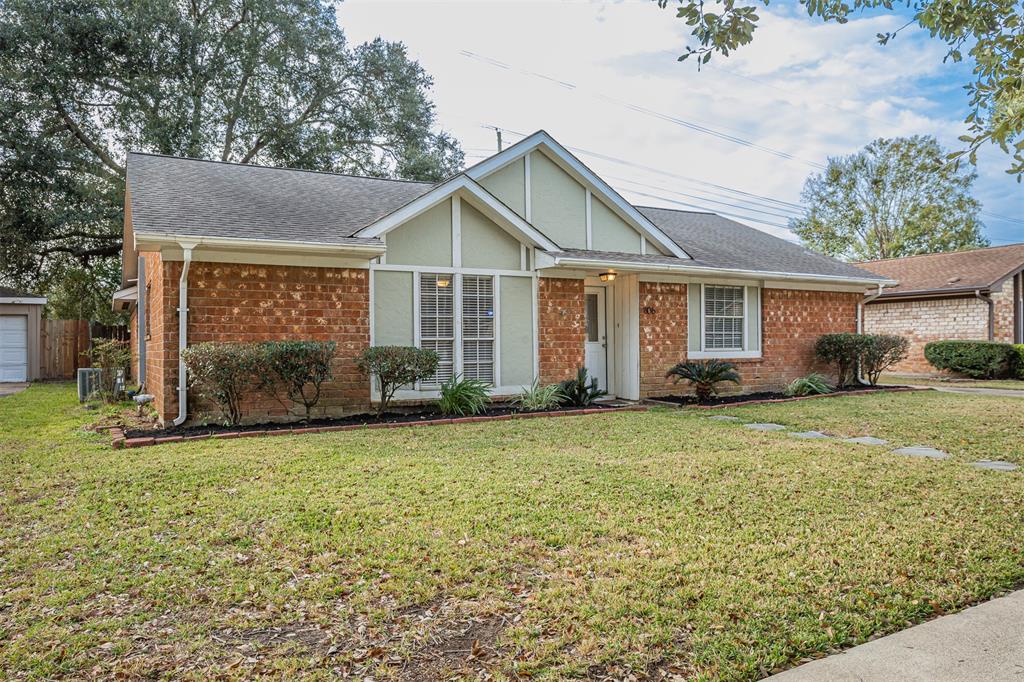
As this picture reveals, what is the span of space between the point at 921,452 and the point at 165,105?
2319 centimetres

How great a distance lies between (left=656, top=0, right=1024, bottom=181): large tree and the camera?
4.37 meters

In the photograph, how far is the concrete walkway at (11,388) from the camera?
543 inches

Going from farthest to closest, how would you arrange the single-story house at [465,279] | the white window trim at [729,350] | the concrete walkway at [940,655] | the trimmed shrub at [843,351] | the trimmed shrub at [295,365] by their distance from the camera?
1. the trimmed shrub at [843,351]
2. the white window trim at [729,350]
3. the single-story house at [465,279]
4. the trimmed shrub at [295,365]
5. the concrete walkway at [940,655]

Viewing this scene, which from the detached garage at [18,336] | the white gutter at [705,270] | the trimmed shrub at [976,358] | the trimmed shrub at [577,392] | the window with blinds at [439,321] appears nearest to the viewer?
the window with blinds at [439,321]

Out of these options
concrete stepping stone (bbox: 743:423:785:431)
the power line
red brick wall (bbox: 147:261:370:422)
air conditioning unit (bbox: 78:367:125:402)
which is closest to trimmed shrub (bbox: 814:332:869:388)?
concrete stepping stone (bbox: 743:423:785:431)

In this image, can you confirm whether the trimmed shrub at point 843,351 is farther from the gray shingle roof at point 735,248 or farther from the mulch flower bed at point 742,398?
the gray shingle roof at point 735,248

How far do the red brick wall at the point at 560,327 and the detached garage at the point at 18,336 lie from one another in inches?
601

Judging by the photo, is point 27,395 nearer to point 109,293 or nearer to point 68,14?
point 109,293

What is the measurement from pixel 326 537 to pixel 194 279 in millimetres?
5690

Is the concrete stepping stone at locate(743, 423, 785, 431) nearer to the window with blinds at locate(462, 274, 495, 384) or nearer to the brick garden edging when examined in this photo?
the brick garden edging

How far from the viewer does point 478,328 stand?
10070 millimetres

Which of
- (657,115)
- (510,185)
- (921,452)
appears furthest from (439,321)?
(657,115)

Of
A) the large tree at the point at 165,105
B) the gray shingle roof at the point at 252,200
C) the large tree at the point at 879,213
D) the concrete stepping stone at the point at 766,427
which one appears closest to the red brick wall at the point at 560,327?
the gray shingle roof at the point at 252,200

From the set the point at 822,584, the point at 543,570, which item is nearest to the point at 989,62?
the point at 822,584
